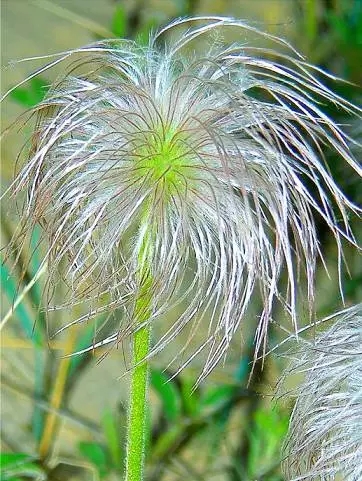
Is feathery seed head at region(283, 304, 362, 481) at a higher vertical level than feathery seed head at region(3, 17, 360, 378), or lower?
lower

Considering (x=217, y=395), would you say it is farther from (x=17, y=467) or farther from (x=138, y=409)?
(x=138, y=409)

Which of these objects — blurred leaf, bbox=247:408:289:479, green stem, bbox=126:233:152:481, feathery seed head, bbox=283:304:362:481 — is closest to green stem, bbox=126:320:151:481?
green stem, bbox=126:233:152:481

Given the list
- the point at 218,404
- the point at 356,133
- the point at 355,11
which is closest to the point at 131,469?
the point at 356,133

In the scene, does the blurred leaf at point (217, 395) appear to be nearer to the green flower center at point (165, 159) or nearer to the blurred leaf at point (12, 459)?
the blurred leaf at point (12, 459)

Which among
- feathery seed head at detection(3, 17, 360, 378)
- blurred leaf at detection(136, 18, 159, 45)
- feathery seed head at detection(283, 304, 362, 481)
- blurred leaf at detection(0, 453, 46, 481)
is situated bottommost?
blurred leaf at detection(0, 453, 46, 481)

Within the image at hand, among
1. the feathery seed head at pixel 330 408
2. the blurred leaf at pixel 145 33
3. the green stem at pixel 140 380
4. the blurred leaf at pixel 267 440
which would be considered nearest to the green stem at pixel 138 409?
the green stem at pixel 140 380

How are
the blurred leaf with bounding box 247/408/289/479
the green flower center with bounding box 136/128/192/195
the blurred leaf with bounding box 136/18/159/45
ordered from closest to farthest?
the green flower center with bounding box 136/128/192/195 < the blurred leaf with bounding box 136/18/159/45 < the blurred leaf with bounding box 247/408/289/479

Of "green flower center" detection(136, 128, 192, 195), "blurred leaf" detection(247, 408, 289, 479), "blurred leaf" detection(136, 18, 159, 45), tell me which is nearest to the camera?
"green flower center" detection(136, 128, 192, 195)

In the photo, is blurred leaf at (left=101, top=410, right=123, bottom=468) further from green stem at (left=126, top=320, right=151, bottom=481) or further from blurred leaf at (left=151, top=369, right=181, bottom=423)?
green stem at (left=126, top=320, right=151, bottom=481)
